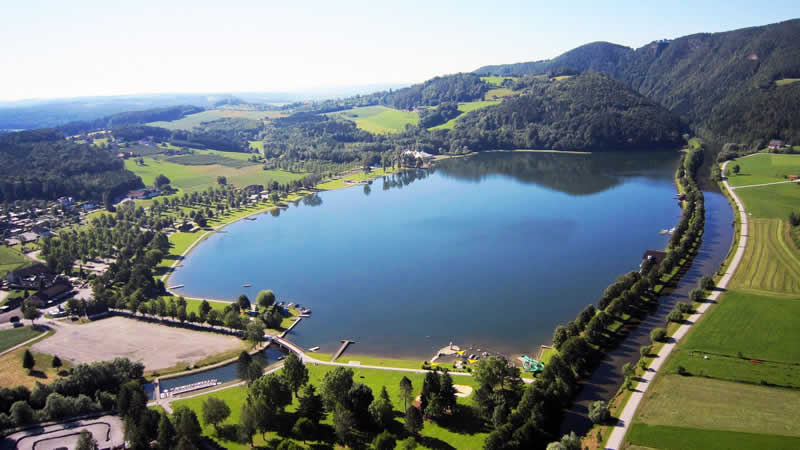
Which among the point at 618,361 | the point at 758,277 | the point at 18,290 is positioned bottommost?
the point at 18,290

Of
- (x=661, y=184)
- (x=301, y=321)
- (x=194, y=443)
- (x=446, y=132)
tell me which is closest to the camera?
→ (x=194, y=443)

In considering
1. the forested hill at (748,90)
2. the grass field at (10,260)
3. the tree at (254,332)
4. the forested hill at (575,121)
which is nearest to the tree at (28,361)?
the tree at (254,332)

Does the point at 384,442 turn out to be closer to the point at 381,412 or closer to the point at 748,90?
the point at 381,412

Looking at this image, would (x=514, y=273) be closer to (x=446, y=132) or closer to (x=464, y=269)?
(x=464, y=269)

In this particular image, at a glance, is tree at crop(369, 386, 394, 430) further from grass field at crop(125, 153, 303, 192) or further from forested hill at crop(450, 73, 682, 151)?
forested hill at crop(450, 73, 682, 151)

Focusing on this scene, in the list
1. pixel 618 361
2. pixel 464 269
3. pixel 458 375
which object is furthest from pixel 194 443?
pixel 464 269

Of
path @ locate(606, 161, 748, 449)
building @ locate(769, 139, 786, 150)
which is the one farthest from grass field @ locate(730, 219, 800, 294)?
building @ locate(769, 139, 786, 150)

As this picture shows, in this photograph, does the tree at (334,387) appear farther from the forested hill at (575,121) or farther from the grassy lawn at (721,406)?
the forested hill at (575,121)
